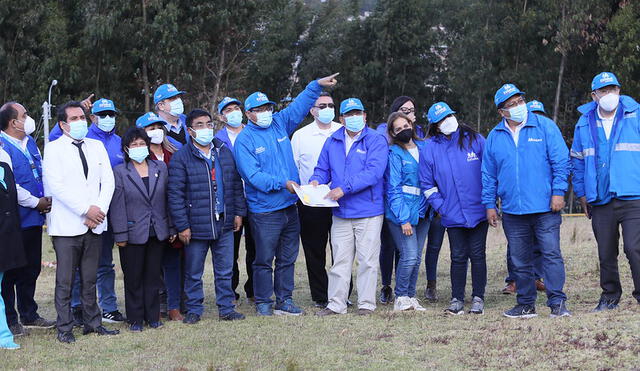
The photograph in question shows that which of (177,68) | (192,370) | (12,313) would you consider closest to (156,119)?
(12,313)

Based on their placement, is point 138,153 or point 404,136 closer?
point 138,153

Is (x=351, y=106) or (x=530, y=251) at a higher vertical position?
(x=351, y=106)

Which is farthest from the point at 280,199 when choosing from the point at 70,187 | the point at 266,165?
the point at 70,187

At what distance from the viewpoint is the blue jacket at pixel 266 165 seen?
29.3ft

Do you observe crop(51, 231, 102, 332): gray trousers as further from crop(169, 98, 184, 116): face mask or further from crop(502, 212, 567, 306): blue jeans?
crop(502, 212, 567, 306): blue jeans

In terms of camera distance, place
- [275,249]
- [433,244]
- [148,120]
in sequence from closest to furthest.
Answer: [148,120], [275,249], [433,244]

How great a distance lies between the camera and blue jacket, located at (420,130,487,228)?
8.82m

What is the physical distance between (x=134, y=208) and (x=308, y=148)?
2.39m

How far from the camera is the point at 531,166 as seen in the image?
8242 mm

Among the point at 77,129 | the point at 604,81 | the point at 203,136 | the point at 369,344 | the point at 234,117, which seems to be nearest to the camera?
the point at 369,344

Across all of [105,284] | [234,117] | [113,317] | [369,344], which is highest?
[234,117]

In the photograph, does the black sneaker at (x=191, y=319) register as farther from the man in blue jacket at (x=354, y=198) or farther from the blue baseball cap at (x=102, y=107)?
the blue baseball cap at (x=102, y=107)

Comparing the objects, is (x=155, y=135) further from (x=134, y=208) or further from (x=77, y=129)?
(x=77, y=129)

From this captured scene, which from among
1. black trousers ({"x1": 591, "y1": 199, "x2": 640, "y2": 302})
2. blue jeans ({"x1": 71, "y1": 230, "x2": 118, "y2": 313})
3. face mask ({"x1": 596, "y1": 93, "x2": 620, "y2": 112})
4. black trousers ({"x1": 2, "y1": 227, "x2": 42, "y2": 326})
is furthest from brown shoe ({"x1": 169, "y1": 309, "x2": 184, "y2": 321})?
face mask ({"x1": 596, "y1": 93, "x2": 620, "y2": 112})
